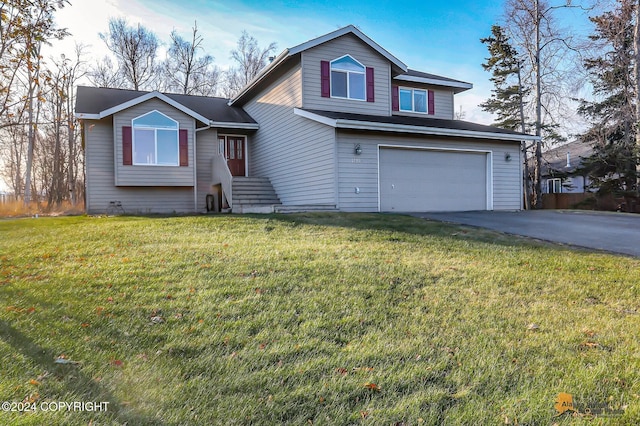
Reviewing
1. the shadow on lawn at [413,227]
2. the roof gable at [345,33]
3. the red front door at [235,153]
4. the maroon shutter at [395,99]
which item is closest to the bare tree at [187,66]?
the red front door at [235,153]

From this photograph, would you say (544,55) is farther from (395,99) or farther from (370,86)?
(370,86)

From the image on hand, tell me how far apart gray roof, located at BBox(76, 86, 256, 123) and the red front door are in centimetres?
94

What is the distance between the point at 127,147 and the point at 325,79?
683 cm

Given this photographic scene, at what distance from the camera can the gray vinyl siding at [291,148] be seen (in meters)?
11.9

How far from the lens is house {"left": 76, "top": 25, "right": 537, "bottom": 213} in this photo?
39.8 feet

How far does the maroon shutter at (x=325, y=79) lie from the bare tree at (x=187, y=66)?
18523 mm

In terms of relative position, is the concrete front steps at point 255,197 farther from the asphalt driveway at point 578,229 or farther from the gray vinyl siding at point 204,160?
the asphalt driveway at point 578,229

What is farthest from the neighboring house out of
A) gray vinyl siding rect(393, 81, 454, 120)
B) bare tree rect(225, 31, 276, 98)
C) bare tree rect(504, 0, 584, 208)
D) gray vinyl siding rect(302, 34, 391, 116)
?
bare tree rect(225, 31, 276, 98)

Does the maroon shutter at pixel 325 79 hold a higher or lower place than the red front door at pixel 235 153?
higher

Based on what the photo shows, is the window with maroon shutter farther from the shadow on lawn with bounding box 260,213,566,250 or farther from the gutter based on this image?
the shadow on lawn with bounding box 260,213,566,250

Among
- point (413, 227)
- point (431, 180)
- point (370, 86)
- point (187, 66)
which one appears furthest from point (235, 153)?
point (187, 66)

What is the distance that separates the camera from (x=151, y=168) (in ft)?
46.1

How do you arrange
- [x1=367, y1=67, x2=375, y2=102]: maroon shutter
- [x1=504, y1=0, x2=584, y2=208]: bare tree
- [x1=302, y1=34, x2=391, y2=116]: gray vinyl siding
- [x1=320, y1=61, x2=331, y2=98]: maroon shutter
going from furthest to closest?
[x1=504, y1=0, x2=584, y2=208]: bare tree < [x1=367, y1=67, x2=375, y2=102]: maroon shutter < [x1=320, y1=61, x2=331, y2=98]: maroon shutter < [x1=302, y1=34, x2=391, y2=116]: gray vinyl siding

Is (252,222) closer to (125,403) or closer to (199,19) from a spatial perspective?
(125,403)
